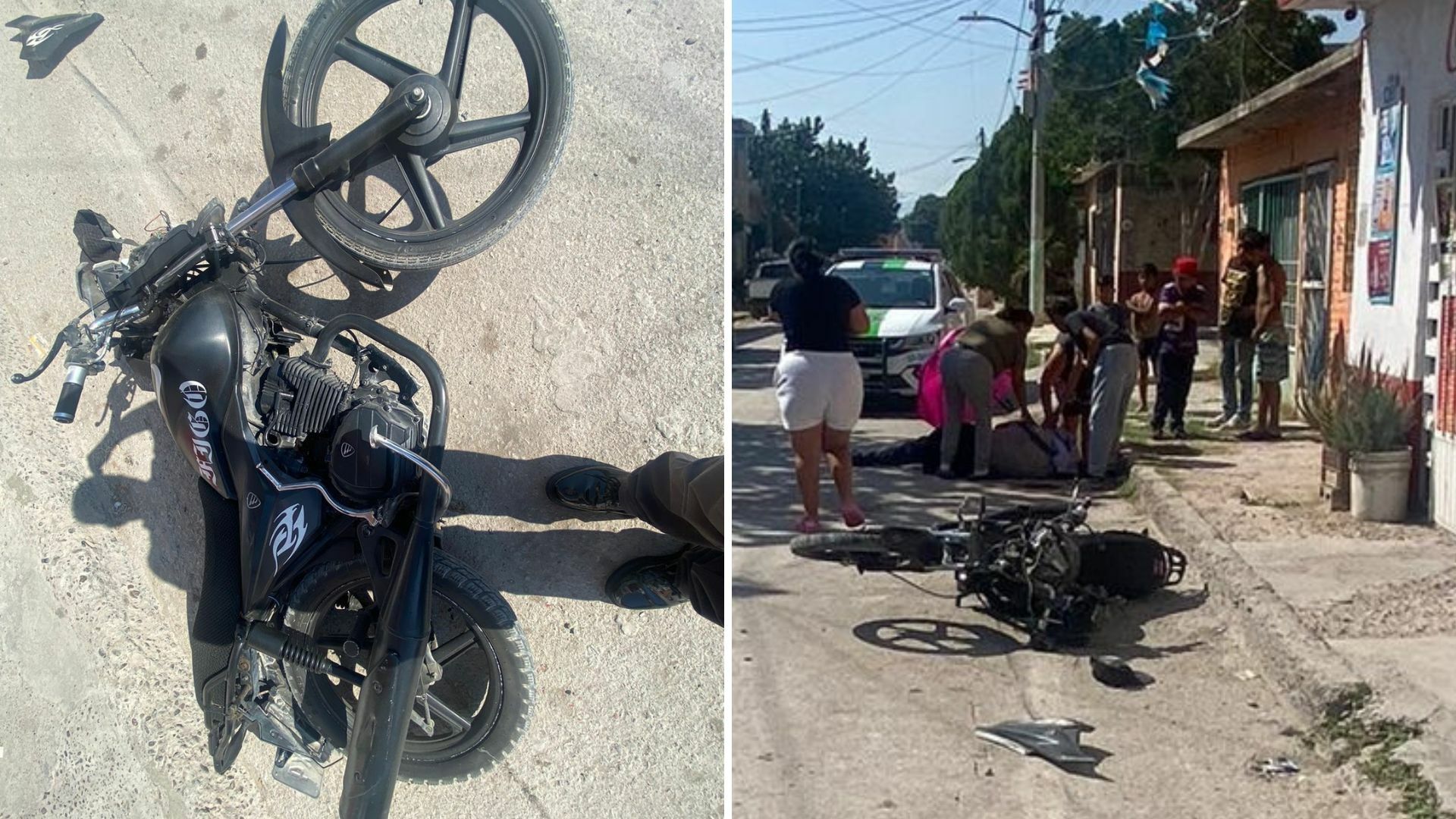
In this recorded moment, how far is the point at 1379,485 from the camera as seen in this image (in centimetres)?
178

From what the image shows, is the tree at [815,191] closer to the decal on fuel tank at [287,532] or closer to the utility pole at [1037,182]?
the utility pole at [1037,182]

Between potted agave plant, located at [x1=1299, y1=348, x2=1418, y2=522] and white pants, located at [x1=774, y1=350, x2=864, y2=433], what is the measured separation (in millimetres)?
692

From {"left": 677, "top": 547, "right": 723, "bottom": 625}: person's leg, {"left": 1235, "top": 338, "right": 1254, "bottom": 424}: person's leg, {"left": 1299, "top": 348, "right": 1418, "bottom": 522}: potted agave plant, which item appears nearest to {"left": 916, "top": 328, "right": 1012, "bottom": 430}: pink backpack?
{"left": 1235, "top": 338, "right": 1254, "bottom": 424}: person's leg

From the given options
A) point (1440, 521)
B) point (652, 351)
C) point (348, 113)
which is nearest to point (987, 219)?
point (1440, 521)

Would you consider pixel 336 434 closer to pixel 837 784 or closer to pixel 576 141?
pixel 576 141

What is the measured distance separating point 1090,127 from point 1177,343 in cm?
36

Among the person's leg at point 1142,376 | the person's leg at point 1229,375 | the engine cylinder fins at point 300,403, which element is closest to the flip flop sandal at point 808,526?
the person's leg at point 1142,376

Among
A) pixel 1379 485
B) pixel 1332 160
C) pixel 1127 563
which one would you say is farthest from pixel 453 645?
pixel 1332 160

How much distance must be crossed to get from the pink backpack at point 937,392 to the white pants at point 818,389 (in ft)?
0.32

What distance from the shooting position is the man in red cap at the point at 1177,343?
1902mm

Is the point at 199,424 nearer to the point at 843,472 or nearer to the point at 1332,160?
the point at 843,472

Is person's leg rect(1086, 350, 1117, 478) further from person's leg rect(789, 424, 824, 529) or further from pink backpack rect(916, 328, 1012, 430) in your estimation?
person's leg rect(789, 424, 824, 529)

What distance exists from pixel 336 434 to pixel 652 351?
3.03 feet

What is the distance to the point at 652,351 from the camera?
133 inches
